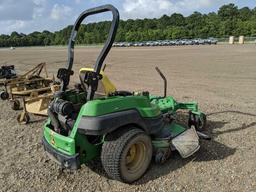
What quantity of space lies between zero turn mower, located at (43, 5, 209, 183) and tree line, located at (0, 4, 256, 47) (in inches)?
2112

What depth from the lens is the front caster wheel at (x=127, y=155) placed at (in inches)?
151

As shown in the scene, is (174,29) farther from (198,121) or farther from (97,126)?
(97,126)

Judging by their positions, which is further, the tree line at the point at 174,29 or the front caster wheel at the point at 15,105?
the tree line at the point at 174,29

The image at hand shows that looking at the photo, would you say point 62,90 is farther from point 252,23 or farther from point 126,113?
point 252,23

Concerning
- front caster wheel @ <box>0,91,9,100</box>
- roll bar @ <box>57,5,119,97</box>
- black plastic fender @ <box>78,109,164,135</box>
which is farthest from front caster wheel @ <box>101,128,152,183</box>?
front caster wheel @ <box>0,91,9,100</box>

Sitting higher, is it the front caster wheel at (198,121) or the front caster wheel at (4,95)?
the front caster wheel at (198,121)

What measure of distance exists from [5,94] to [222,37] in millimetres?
69533

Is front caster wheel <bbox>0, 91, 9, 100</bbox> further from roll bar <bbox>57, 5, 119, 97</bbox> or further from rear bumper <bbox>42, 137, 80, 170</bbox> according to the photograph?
rear bumper <bbox>42, 137, 80, 170</bbox>

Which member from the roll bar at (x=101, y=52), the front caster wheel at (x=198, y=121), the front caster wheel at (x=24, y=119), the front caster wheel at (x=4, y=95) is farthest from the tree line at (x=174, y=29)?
the roll bar at (x=101, y=52)

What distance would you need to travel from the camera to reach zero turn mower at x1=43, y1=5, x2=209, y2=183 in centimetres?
378

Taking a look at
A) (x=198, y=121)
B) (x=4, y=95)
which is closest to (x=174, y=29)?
(x=4, y=95)

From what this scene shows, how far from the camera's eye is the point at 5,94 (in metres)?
9.34

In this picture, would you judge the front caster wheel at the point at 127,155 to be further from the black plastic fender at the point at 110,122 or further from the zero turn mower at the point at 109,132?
the black plastic fender at the point at 110,122

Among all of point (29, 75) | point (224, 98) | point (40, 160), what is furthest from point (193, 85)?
point (40, 160)
